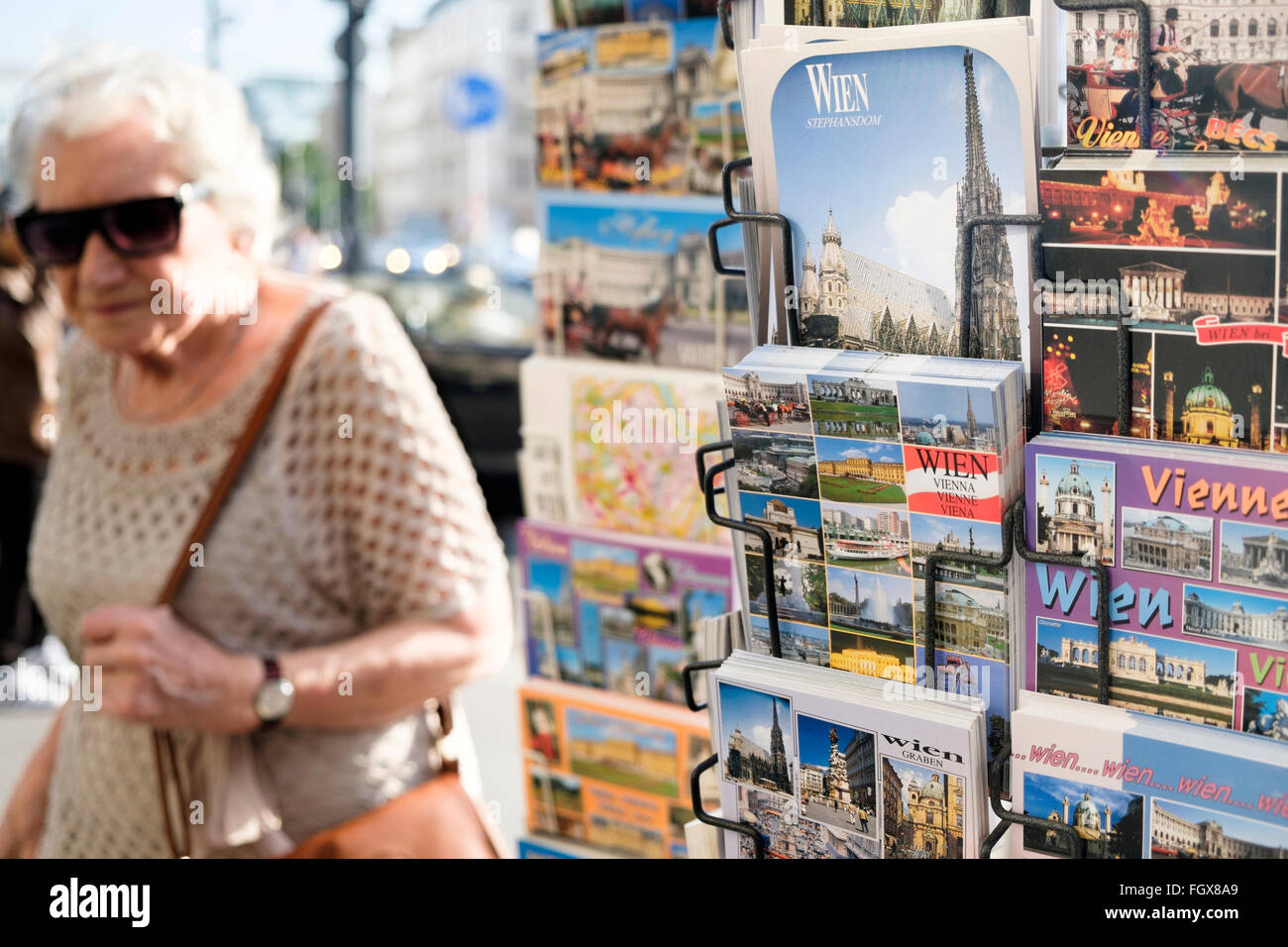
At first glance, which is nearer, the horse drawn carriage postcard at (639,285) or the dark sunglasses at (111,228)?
the dark sunglasses at (111,228)

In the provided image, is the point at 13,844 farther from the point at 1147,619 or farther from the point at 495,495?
the point at 495,495

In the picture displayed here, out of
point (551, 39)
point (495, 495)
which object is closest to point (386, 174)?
point (495, 495)

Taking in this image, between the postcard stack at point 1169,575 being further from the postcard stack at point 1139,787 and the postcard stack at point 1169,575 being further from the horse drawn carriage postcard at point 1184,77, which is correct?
the horse drawn carriage postcard at point 1184,77

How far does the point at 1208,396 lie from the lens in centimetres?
83

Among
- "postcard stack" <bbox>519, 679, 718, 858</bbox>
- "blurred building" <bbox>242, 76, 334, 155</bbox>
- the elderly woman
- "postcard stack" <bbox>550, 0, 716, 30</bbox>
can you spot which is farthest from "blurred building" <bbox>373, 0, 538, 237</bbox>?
the elderly woman

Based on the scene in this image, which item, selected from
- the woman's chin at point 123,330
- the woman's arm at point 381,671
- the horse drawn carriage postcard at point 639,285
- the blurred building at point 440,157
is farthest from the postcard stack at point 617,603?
the blurred building at point 440,157

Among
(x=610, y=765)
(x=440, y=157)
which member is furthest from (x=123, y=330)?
(x=440, y=157)

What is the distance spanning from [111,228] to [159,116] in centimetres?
15

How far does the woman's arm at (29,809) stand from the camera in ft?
5.28

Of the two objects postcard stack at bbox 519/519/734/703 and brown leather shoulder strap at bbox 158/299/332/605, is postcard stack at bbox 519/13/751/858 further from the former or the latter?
brown leather shoulder strap at bbox 158/299/332/605

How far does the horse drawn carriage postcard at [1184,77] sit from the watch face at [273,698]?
39.9 inches

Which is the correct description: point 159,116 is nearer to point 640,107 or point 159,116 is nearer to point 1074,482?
point 640,107

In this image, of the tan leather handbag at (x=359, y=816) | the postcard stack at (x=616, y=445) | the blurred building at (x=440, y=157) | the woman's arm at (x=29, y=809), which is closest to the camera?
the tan leather handbag at (x=359, y=816)

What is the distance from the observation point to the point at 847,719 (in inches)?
37.8
